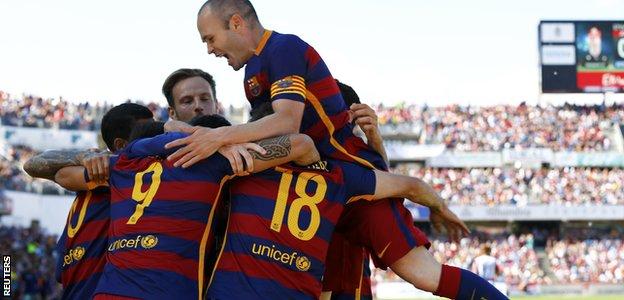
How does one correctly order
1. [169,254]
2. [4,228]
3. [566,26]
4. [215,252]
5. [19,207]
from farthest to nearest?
1. [566,26]
2. [19,207]
3. [4,228]
4. [215,252]
5. [169,254]

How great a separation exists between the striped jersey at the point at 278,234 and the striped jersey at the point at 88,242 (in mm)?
892

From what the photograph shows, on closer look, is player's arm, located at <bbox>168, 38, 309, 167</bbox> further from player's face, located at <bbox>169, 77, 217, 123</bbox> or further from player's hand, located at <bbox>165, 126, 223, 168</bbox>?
player's face, located at <bbox>169, 77, 217, 123</bbox>

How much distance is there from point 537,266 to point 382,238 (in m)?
35.8

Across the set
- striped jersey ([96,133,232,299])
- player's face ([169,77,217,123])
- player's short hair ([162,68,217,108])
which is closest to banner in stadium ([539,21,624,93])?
player's short hair ([162,68,217,108])

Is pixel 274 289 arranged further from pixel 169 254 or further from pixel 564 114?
pixel 564 114

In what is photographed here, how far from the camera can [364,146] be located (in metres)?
5.41

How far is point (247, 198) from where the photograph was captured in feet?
15.0

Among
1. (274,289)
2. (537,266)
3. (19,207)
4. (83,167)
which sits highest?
(83,167)

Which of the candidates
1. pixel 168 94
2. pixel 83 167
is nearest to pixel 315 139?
pixel 83 167

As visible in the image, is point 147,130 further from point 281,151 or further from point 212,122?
point 281,151

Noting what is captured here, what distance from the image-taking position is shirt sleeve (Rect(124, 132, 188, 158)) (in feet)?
15.0

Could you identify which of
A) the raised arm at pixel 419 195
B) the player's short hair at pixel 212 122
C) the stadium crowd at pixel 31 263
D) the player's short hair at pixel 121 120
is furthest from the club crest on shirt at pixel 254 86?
the stadium crowd at pixel 31 263

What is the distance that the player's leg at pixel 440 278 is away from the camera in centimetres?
510

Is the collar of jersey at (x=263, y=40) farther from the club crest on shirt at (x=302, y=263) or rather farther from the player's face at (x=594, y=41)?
the player's face at (x=594, y=41)
